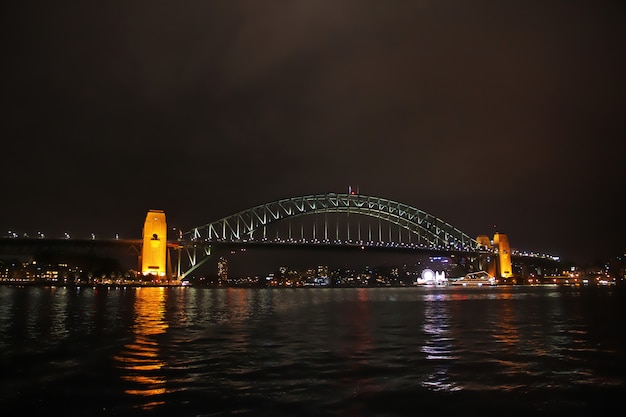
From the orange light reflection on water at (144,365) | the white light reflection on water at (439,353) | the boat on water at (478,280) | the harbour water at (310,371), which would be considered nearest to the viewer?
the harbour water at (310,371)

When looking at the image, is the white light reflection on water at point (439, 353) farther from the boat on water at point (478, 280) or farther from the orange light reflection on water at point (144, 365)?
the boat on water at point (478, 280)

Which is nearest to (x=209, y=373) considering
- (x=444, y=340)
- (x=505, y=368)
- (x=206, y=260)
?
(x=505, y=368)

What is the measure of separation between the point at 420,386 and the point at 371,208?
346 ft

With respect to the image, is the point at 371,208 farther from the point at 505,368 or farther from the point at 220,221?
the point at 505,368

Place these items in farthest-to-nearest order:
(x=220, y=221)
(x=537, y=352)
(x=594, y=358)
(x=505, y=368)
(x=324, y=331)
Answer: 1. (x=220, y=221)
2. (x=324, y=331)
3. (x=537, y=352)
4. (x=594, y=358)
5. (x=505, y=368)

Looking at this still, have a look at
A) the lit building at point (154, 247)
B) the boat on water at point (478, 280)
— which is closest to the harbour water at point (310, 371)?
the lit building at point (154, 247)

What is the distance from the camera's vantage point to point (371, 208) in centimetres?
11388

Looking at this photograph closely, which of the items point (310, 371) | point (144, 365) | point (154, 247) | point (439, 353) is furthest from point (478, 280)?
point (144, 365)

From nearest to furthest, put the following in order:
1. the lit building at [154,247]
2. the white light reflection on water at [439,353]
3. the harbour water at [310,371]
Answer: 1. the harbour water at [310,371]
2. the white light reflection on water at [439,353]
3. the lit building at [154,247]

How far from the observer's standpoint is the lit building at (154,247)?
8575 cm

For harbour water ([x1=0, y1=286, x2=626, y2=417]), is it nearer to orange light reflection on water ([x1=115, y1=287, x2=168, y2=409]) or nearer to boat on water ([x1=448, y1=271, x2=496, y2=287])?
orange light reflection on water ([x1=115, y1=287, x2=168, y2=409])

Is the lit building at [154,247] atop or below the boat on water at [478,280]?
atop

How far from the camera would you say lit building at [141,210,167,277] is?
281 ft

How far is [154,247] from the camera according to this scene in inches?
3413
